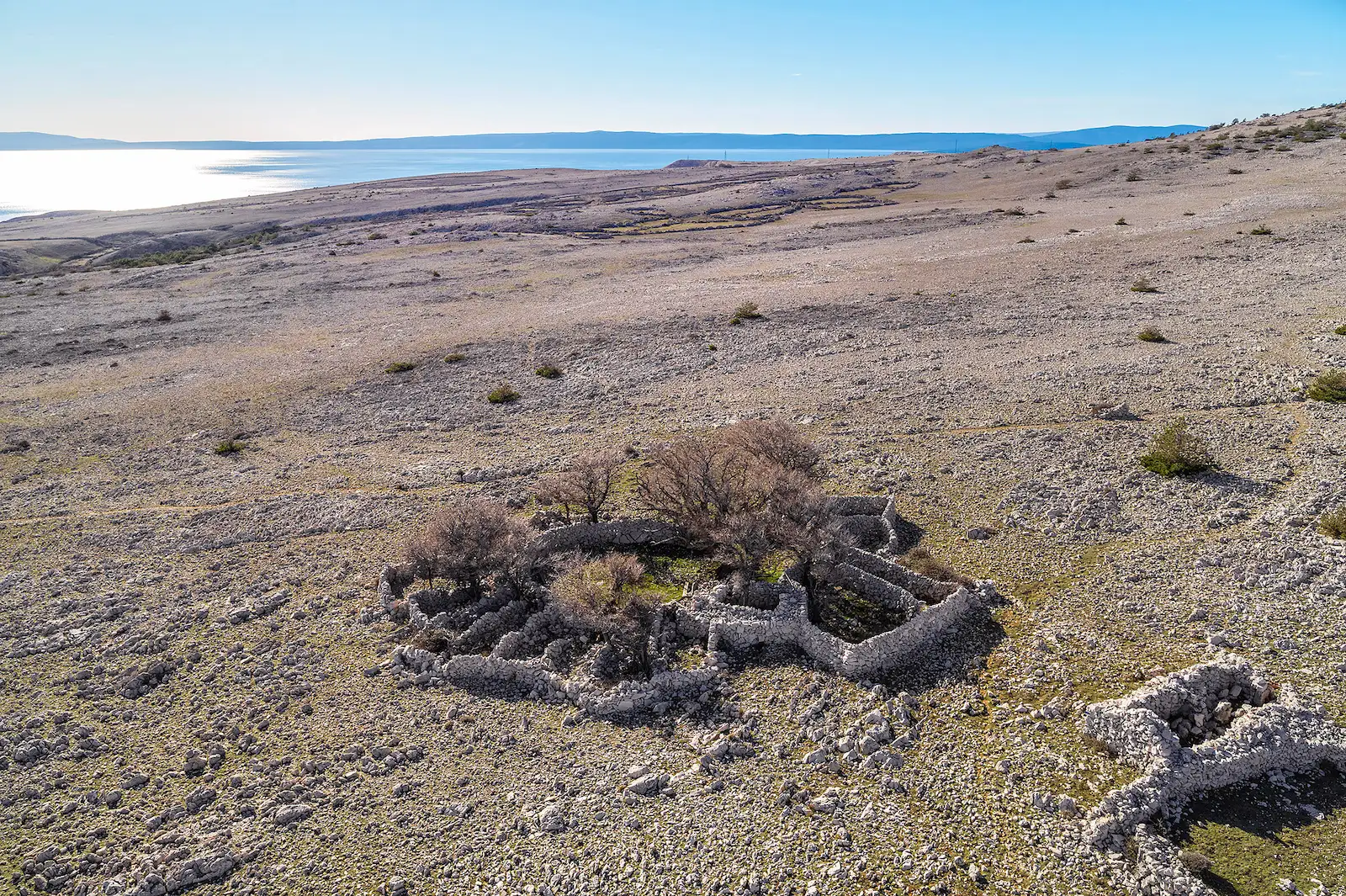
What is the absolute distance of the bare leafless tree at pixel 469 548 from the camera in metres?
24.4

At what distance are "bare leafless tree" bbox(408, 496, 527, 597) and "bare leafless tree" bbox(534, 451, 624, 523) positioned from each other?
3.37 m

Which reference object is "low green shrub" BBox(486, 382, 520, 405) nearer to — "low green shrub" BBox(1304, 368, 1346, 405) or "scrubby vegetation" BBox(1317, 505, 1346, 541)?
"scrubby vegetation" BBox(1317, 505, 1346, 541)

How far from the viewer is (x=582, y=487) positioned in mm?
27906

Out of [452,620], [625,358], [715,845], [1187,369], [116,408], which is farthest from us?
[625,358]

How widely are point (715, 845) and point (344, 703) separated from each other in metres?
11.2

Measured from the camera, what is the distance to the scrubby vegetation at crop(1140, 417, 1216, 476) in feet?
91.5

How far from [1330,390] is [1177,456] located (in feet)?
34.9

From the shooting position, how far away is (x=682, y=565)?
26469mm

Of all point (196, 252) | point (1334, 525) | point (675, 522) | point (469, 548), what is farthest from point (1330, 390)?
point (196, 252)

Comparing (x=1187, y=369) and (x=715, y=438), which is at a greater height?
(x=1187, y=369)

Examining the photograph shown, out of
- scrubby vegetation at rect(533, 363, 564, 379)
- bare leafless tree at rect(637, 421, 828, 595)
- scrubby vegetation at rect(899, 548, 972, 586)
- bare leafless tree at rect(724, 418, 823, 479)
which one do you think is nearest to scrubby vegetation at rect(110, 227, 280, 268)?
scrubby vegetation at rect(533, 363, 564, 379)

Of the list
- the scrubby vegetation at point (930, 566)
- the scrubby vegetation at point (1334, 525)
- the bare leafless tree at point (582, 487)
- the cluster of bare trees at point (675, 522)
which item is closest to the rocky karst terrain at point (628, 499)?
the scrubby vegetation at point (1334, 525)

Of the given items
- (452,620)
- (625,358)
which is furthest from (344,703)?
(625,358)

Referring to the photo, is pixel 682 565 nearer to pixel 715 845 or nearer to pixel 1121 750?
pixel 715 845
